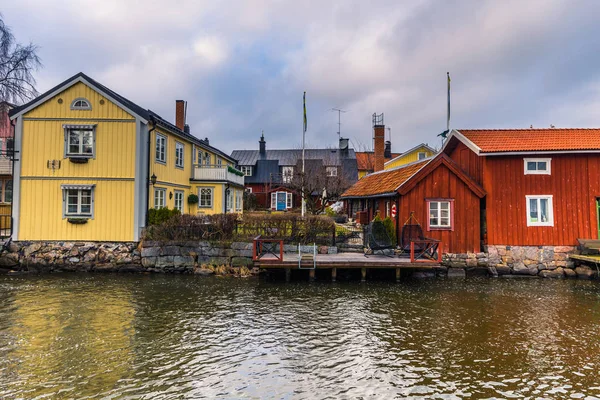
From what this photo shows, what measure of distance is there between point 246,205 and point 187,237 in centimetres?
2238

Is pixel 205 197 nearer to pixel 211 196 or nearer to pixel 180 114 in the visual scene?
pixel 211 196

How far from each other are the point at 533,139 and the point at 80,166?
66.5 feet

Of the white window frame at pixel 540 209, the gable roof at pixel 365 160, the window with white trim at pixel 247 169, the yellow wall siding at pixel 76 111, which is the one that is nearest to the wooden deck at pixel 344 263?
the white window frame at pixel 540 209

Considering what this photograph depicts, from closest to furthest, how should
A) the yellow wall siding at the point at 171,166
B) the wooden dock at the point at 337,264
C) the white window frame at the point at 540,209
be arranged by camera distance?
the wooden dock at the point at 337,264, the white window frame at the point at 540,209, the yellow wall siding at the point at 171,166

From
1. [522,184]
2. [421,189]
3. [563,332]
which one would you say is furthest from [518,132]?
[563,332]

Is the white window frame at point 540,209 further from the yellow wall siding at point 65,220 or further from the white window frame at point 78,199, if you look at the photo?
the white window frame at point 78,199

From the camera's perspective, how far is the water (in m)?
6.31

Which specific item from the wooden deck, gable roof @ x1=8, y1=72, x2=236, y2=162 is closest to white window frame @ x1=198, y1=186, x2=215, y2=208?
gable roof @ x1=8, y1=72, x2=236, y2=162

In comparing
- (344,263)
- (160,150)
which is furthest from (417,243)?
(160,150)

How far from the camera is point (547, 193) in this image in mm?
16469

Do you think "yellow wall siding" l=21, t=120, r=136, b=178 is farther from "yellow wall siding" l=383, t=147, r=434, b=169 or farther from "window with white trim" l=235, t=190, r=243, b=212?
"yellow wall siding" l=383, t=147, r=434, b=169

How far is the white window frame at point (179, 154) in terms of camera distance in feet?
69.9

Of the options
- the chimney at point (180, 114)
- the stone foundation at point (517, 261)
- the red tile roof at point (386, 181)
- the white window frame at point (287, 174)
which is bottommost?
the stone foundation at point (517, 261)

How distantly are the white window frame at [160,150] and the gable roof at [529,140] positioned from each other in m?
14.4
